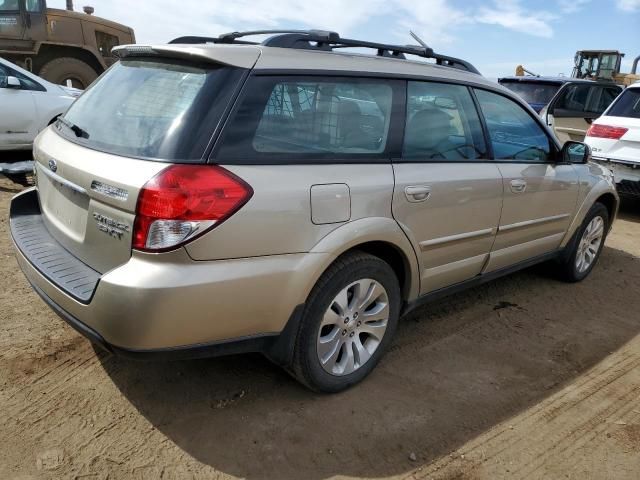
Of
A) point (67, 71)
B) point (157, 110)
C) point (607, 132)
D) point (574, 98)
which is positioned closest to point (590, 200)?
point (607, 132)

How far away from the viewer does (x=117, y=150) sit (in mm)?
2332

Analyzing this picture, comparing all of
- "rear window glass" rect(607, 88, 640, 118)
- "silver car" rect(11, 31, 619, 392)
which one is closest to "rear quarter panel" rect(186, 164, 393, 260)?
"silver car" rect(11, 31, 619, 392)

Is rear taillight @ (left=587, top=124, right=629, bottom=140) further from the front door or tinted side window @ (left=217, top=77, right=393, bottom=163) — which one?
tinted side window @ (left=217, top=77, right=393, bottom=163)

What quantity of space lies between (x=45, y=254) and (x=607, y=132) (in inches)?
260

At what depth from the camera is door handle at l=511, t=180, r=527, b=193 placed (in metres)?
3.48

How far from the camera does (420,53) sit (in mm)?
3348

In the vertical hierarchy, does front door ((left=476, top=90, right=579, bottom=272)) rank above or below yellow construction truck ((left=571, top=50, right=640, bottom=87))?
below

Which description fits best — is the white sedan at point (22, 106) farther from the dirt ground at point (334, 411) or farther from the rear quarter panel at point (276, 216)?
the rear quarter panel at point (276, 216)

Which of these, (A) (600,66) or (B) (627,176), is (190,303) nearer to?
(B) (627,176)

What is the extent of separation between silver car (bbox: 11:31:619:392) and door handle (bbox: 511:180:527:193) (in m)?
0.08

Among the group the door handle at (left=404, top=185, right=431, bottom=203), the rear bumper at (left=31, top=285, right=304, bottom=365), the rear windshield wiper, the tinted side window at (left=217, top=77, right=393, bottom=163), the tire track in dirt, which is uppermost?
the tinted side window at (left=217, top=77, right=393, bottom=163)

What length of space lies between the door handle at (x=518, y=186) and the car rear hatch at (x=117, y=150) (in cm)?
191

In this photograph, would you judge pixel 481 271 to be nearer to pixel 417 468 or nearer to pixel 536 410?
pixel 536 410

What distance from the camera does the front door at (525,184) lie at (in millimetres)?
3490
